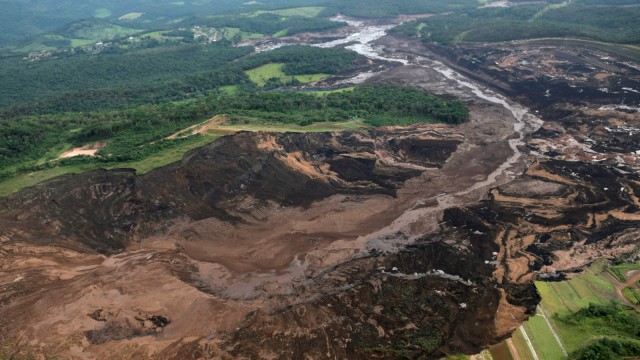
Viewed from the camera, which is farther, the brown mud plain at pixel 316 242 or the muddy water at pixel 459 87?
the muddy water at pixel 459 87

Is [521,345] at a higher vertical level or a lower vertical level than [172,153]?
lower

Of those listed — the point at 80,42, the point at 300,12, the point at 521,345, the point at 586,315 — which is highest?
the point at 300,12

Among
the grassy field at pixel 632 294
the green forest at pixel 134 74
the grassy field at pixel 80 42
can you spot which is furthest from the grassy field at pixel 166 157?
the grassy field at pixel 80 42

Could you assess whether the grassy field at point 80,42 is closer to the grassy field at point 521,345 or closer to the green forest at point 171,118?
the green forest at point 171,118

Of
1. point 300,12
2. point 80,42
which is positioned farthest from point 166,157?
point 300,12

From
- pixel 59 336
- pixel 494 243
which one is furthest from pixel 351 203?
pixel 59 336

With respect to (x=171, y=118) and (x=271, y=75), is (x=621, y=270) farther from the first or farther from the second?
(x=271, y=75)

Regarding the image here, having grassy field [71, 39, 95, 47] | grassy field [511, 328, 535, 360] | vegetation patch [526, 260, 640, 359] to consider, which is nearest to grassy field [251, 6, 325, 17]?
grassy field [71, 39, 95, 47]
